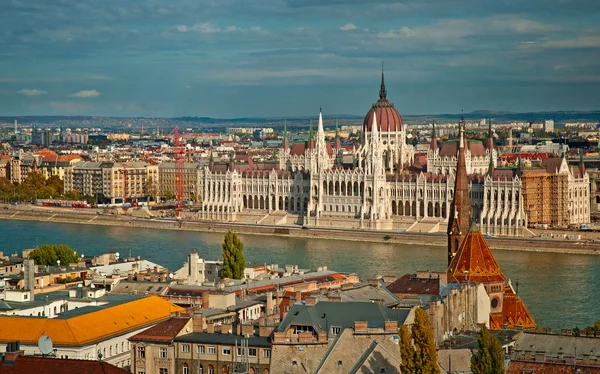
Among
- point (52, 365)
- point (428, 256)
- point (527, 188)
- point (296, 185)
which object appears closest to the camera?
point (52, 365)

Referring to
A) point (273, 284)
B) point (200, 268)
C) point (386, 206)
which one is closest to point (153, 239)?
point (386, 206)

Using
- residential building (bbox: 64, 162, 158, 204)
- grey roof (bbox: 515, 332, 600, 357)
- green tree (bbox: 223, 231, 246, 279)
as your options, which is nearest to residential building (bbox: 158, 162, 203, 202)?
residential building (bbox: 64, 162, 158, 204)

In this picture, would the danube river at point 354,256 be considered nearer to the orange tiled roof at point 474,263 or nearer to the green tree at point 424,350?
the orange tiled roof at point 474,263

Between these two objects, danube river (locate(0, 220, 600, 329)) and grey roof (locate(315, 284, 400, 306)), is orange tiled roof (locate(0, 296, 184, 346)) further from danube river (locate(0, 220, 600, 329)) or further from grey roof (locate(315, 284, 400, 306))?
danube river (locate(0, 220, 600, 329))

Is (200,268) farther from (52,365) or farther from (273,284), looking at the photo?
(52,365)

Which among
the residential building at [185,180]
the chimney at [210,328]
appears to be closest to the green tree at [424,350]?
the chimney at [210,328]

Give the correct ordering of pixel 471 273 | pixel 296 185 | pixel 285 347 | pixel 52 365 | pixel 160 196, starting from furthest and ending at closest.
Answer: pixel 160 196 < pixel 296 185 < pixel 471 273 < pixel 285 347 < pixel 52 365

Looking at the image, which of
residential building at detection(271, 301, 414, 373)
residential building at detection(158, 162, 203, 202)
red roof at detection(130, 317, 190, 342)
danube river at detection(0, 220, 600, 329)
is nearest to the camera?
residential building at detection(271, 301, 414, 373)
